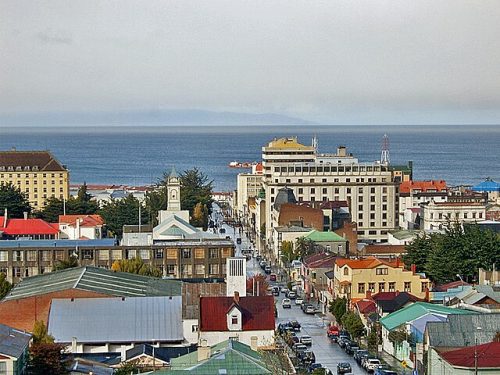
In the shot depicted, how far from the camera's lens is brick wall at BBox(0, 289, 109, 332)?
154 ft

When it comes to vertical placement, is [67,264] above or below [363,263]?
below

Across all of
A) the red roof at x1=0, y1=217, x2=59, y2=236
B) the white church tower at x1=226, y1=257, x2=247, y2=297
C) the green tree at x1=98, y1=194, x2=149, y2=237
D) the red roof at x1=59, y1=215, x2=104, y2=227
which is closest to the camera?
the white church tower at x1=226, y1=257, x2=247, y2=297

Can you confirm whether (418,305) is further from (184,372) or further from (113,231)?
(113,231)

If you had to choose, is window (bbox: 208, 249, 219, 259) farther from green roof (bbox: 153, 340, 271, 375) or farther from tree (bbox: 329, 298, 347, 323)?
green roof (bbox: 153, 340, 271, 375)

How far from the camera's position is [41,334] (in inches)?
1660

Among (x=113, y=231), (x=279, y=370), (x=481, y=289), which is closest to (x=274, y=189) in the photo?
(x=113, y=231)

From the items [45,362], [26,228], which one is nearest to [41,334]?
[45,362]

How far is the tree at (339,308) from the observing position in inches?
2283

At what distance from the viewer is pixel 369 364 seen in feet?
153

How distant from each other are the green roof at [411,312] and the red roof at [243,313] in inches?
314

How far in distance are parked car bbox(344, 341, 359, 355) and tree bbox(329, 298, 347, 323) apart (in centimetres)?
549

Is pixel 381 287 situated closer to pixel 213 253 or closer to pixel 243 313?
pixel 213 253

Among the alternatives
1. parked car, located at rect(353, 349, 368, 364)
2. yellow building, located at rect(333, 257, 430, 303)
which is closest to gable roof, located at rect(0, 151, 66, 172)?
yellow building, located at rect(333, 257, 430, 303)

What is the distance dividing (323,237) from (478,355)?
155 ft
